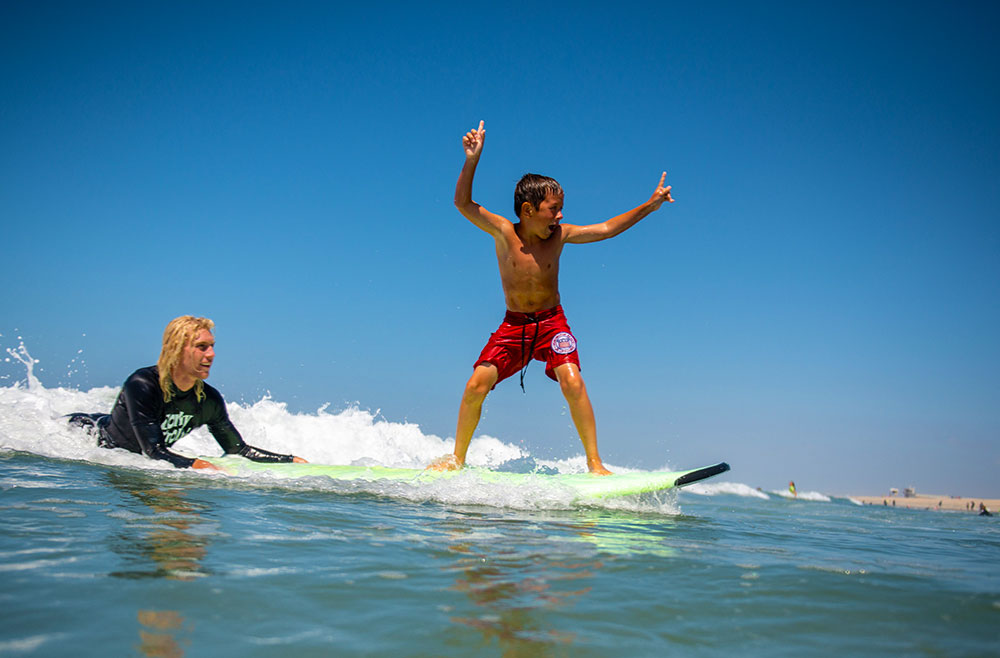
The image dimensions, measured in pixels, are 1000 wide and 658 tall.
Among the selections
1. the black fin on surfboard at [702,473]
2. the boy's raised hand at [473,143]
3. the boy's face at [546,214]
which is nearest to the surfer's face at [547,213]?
the boy's face at [546,214]

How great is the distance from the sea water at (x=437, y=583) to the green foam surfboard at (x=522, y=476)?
1.68ft

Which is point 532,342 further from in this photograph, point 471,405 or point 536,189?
point 536,189

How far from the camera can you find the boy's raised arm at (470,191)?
480 cm

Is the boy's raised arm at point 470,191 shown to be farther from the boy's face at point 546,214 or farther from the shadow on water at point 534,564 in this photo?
the shadow on water at point 534,564

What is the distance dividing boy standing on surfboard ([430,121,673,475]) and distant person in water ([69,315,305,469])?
1913 millimetres

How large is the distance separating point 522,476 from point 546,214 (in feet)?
6.44

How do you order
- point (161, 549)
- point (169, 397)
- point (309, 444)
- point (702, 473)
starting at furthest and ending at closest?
point (309, 444) < point (169, 397) < point (702, 473) < point (161, 549)

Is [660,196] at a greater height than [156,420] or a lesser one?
greater

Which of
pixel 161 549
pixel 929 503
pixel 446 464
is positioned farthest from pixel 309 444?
pixel 929 503

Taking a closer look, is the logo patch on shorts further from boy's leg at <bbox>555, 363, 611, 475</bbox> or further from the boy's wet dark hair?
the boy's wet dark hair

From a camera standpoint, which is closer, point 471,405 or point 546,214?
point 546,214

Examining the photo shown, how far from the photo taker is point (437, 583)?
1.97m

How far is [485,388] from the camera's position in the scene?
514cm

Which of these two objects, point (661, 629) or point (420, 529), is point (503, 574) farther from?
point (420, 529)
